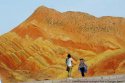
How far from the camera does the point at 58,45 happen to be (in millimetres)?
32844

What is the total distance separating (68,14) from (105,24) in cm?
270

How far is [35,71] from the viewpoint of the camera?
3216 centimetres

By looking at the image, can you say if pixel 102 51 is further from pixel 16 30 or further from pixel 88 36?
pixel 16 30

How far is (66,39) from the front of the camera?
3300 cm

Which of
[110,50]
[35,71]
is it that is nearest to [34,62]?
[35,71]

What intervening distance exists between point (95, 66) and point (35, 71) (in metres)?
4.03

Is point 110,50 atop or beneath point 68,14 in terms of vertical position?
beneath

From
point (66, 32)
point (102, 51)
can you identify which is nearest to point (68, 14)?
point (66, 32)

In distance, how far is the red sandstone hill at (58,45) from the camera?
32.1 m

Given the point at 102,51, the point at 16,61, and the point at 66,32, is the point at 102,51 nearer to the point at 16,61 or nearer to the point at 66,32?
the point at 66,32

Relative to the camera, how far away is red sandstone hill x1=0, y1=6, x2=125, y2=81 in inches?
1262

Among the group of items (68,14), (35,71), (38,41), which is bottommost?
(35,71)

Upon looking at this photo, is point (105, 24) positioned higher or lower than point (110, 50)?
higher

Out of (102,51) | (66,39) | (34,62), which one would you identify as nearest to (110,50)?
(102,51)
